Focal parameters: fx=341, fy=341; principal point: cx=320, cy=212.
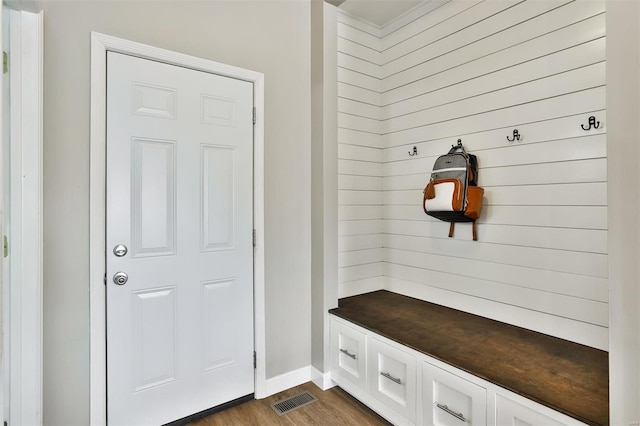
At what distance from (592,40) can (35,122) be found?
8.85 ft

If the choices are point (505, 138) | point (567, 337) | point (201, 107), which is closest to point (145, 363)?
point (201, 107)

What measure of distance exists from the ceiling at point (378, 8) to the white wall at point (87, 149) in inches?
14.3

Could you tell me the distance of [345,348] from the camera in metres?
2.25

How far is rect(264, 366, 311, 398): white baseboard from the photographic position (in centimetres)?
229

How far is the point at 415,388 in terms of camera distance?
178 cm

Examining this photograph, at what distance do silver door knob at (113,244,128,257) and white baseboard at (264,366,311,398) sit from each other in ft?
4.08

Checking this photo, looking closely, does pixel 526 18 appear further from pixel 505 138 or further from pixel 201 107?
pixel 201 107

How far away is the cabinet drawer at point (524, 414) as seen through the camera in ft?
4.13

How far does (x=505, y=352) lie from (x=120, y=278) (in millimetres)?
1991

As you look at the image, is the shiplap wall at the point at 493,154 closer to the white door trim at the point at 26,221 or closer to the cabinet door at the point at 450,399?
Answer: the cabinet door at the point at 450,399

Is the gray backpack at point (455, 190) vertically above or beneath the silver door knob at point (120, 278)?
above

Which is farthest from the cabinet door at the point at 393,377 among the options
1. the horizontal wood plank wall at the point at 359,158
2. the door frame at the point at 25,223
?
the door frame at the point at 25,223

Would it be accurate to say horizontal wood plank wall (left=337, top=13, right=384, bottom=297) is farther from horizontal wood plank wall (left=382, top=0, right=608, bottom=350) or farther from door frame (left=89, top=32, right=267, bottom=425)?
door frame (left=89, top=32, right=267, bottom=425)

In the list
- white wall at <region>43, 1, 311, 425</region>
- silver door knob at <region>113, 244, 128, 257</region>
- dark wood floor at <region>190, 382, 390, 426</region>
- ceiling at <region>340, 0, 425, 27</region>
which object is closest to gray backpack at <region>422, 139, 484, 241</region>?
white wall at <region>43, 1, 311, 425</region>
